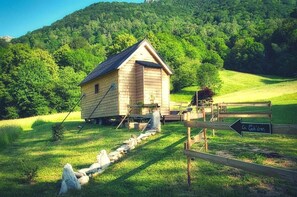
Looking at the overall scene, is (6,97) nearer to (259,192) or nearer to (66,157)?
(66,157)

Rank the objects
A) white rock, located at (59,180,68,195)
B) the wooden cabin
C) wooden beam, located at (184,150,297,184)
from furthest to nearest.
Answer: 1. the wooden cabin
2. white rock, located at (59,180,68,195)
3. wooden beam, located at (184,150,297,184)

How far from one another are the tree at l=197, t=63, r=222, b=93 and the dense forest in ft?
0.98

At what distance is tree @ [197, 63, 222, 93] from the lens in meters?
66.9

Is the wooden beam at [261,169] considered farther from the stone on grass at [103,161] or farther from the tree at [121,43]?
the tree at [121,43]

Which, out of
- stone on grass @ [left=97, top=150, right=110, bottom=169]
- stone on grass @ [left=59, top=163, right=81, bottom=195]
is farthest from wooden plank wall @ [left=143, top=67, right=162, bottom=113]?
stone on grass @ [left=59, top=163, right=81, bottom=195]

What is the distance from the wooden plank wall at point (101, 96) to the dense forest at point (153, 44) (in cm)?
3694

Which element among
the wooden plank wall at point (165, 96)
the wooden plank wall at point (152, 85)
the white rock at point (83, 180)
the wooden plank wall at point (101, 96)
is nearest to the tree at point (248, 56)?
the wooden plank wall at point (165, 96)

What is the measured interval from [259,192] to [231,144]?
205 inches

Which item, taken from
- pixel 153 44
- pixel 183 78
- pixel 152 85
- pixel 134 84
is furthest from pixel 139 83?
pixel 153 44

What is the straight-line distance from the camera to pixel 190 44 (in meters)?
113

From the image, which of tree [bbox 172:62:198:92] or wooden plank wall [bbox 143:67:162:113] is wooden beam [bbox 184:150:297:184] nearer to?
wooden plank wall [bbox 143:67:162:113]

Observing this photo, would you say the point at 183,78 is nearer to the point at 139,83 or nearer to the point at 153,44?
the point at 153,44

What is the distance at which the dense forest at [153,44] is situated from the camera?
218 ft

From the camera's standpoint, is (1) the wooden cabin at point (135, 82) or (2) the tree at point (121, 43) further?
(2) the tree at point (121, 43)
